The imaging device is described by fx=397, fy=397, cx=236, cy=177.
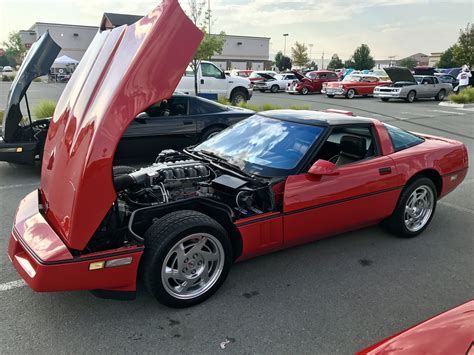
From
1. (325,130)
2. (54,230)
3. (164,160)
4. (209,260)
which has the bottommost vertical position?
(209,260)

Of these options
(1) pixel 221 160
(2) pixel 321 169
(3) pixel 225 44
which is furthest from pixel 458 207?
(3) pixel 225 44

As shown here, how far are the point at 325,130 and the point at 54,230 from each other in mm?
2400

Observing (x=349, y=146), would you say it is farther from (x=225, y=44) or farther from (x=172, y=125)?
(x=225, y=44)

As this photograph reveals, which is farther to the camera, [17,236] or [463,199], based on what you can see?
[463,199]

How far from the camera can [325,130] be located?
364 cm

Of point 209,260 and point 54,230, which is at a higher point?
point 54,230

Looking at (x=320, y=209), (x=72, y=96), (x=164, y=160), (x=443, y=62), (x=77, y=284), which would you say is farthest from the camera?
(x=443, y=62)

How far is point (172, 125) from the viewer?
6.88 metres

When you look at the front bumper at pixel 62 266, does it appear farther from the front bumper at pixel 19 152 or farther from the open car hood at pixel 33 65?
the front bumper at pixel 19 152

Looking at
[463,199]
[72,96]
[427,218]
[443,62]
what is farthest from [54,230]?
[443,62]

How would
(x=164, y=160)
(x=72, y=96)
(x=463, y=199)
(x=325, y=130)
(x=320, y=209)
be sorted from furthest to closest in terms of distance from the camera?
(x=463, y=199), (x=164, y=160), (x=325, y=130), (x=320, y=209), (x=72, y=96)

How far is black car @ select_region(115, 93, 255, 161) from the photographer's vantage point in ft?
21.7

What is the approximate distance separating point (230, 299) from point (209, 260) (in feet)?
1.17

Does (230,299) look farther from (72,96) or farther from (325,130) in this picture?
(72,96)
